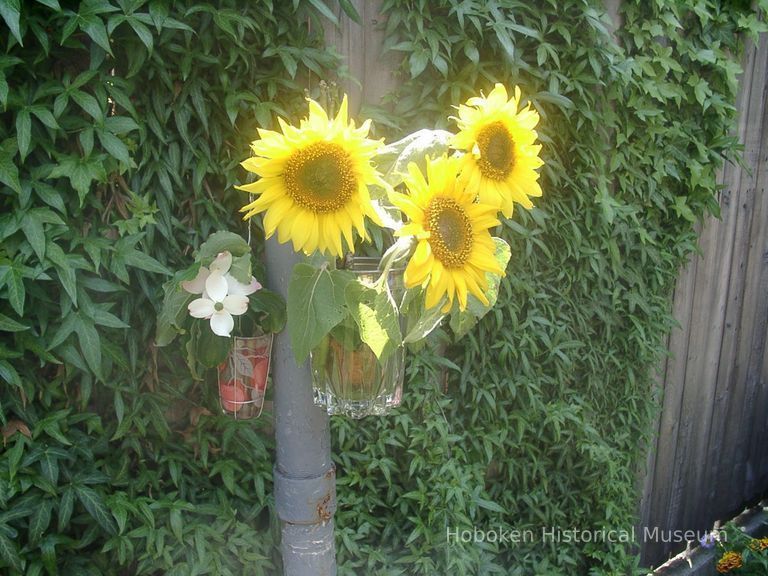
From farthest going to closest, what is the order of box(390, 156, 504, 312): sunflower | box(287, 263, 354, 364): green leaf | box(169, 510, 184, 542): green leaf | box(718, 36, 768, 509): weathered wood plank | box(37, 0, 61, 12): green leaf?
box(718, 36, 768, 509): weathered wood plank, box(169, 510, 184, 542): green leaf, box(37, 0, 61, 12): green leaf, box(287, 263, 354, 364): green leaf, box(390, 156, 504, 312): sunflower

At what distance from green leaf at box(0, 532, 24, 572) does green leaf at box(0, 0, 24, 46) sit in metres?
1.02

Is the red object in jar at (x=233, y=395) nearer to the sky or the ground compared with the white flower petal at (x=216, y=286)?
nearer to the ground

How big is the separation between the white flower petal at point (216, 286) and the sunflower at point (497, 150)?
41cm

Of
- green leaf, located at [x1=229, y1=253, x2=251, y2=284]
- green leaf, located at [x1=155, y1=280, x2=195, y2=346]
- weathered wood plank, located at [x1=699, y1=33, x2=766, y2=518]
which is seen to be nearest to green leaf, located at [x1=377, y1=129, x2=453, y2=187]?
green leaf, located at [x1=229, y1=253, x2=251, y2=284]

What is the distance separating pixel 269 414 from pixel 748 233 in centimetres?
248

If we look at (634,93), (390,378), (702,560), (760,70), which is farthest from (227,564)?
(760,70)

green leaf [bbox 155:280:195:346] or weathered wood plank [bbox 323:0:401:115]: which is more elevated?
weathered wood plank [bbox 323:0:401:115]

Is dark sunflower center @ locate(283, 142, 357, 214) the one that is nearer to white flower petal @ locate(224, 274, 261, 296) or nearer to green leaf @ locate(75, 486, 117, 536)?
A: white flower petal @ locate(224, 274, 261, 296)

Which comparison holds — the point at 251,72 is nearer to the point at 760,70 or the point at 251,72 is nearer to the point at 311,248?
the point at 311,248

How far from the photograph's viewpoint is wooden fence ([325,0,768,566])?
308cm

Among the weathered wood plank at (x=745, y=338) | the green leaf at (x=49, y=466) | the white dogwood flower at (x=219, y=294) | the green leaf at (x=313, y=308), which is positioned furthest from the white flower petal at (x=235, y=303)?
the weathered wood plank at (x=745, y=338)

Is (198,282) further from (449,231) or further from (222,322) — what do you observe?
(449,231)

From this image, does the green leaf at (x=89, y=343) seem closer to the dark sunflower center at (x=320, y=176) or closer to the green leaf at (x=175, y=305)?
the green leaf at (x=175, y=305)

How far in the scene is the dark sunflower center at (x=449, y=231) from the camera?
92 centimetres
